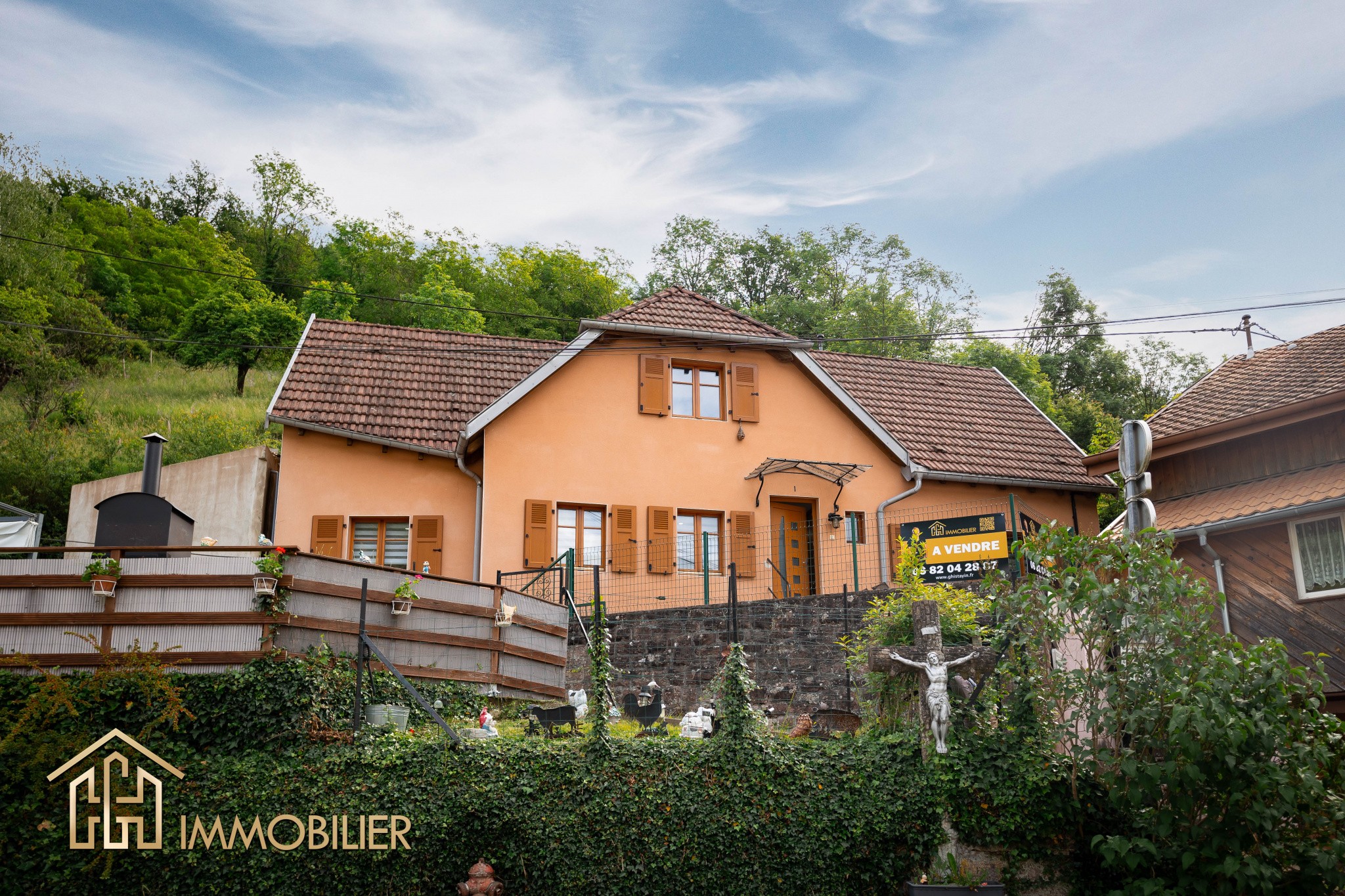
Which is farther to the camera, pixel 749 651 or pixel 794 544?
pixel 794 544

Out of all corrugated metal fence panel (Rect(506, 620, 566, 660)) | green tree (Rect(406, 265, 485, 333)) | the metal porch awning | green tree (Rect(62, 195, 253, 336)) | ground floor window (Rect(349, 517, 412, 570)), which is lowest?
corrugated metal fence panel (Rect(506, 620, 566, 660))

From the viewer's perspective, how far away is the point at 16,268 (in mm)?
34281

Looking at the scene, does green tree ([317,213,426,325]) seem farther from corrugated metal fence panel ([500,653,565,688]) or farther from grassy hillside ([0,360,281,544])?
corrugated metal fence panel ([500,653,565,688])

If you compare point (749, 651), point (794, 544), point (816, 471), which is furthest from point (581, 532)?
point (749, 651)

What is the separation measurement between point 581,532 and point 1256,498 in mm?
10461

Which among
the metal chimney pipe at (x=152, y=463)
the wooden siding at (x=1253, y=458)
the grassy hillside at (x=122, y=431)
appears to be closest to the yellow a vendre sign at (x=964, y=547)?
the wooden siding at (x=1253, y=458)

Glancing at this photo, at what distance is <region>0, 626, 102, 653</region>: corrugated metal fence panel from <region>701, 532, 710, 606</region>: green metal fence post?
874cm

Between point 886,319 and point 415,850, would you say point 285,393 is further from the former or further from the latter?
point 886,319

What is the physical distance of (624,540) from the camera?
1909cm

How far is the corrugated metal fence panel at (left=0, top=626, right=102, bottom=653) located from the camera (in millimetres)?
10992

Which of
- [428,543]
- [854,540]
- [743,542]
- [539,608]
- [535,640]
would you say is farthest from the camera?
[743,542]

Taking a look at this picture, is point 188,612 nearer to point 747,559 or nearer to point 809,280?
point 747,559

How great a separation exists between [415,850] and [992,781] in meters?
5.38

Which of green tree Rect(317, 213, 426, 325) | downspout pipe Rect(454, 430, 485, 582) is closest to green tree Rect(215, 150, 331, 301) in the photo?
green tree Rect(317, 213, 426, 325)
